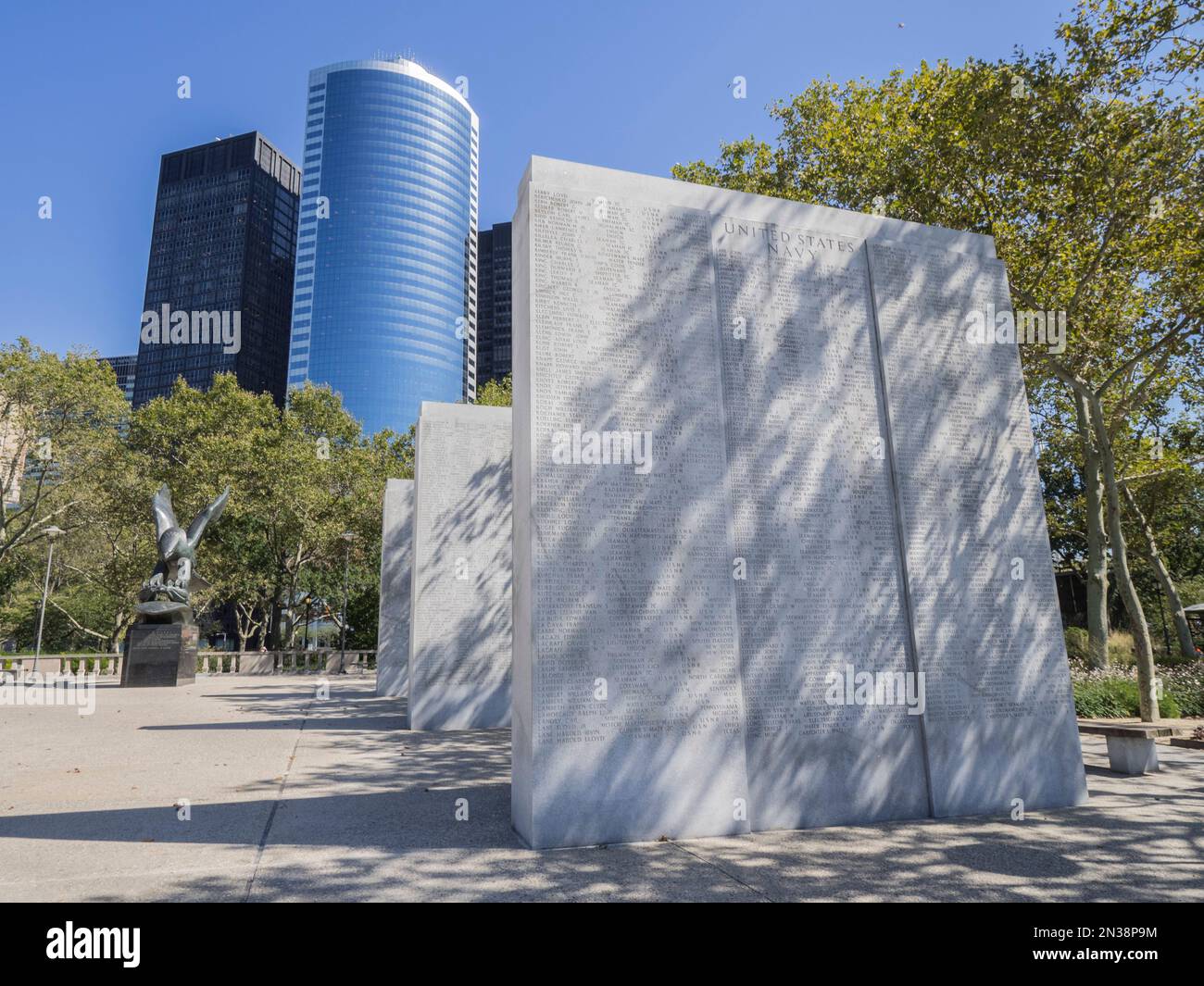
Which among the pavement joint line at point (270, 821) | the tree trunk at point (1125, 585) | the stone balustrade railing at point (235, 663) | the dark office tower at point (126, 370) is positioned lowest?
the stone balustrade railing at point (235, 663)

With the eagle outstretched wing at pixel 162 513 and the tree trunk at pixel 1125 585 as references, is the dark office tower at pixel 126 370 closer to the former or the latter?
the eagle outstretched wing at pixel 162 513

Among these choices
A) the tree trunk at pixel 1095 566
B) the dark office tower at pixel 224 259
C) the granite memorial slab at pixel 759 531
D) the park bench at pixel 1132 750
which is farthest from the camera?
the dark office tower at pixel 224 259

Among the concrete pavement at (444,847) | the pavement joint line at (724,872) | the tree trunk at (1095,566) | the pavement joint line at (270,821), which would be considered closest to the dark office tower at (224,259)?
the pavement joint line at (270,821)

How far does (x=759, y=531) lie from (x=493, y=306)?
5013 inches

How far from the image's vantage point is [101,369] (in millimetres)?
30906

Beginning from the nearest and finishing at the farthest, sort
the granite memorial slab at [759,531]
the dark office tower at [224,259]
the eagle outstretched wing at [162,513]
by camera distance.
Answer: the granite memorial slab at [759,531]
the eagle outstretched wing at [162,513]
the dark office tower at [224,259]

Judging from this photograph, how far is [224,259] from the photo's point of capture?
114 meters

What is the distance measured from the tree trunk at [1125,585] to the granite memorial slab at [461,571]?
1176 centimetres

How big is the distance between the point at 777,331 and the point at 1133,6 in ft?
34.8

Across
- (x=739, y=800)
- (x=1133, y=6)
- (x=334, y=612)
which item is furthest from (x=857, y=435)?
(x=334, y=612)

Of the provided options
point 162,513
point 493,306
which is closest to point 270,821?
point 162,513

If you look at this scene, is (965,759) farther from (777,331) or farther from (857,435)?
(777,331)

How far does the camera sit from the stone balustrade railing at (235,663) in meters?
26.6

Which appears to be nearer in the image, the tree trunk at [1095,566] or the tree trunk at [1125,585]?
the tree trunk at [1125,585]
